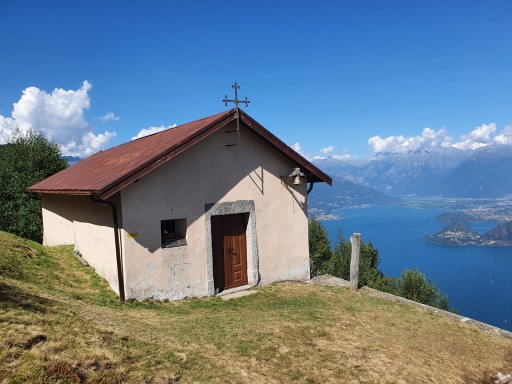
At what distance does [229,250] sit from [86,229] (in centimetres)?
467

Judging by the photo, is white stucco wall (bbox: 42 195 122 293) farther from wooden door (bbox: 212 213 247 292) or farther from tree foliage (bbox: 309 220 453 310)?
tree foliage (bbox: 309 220 453 310)

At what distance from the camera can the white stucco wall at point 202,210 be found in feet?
31.7

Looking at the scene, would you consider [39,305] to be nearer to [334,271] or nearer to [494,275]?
[334,271]

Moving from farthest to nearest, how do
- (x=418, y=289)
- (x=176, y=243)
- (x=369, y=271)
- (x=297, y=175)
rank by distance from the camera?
(x=369, y=271)
(x=418, y=289)
(x=297, y=175)
(x=176, y=243)

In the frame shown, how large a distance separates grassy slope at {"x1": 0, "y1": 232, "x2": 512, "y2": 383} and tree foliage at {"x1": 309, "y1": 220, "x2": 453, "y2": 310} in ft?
96.8

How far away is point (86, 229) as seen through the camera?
1188 centimetres

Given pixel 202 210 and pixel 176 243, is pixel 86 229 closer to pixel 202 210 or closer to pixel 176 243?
pixel 176 243

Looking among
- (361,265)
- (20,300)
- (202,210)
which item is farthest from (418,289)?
(20,300)

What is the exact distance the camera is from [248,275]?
1207 centimetres

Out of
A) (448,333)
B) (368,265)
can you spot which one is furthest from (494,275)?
(448,333)

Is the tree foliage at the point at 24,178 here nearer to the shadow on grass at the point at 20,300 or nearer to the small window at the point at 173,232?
the small window at the point at 173,232

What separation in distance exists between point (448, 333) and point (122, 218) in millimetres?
8449

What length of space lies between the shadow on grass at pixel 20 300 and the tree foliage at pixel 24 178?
17.8 m

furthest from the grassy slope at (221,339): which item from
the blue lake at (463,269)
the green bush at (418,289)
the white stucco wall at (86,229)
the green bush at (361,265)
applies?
the blue lake at (463,269)
